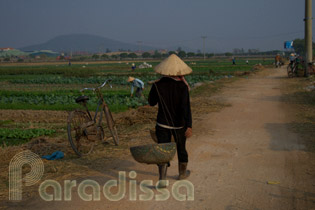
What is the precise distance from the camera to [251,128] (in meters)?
9.70

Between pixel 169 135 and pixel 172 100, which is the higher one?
pixel 172 100

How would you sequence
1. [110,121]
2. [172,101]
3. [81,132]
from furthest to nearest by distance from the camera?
[110,121] < [81,132] < [172,101]

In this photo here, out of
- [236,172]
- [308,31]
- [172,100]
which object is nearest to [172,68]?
[172,100]

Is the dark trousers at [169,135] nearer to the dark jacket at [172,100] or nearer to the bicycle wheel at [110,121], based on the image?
the dark jacket at [172,100]

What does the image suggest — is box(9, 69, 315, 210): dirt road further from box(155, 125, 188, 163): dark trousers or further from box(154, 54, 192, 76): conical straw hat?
box(154, 54, 192, 76): conical straw hat

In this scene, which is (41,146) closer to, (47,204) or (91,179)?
(91,179)

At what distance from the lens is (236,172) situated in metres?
6.14

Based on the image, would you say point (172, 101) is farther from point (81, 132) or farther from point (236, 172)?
point (81, 132)

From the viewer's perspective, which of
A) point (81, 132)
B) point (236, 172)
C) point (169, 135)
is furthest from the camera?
point (81, 132)

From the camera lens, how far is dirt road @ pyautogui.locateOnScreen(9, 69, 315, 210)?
4.94 metres

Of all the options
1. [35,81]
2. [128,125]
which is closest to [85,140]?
[128,125]

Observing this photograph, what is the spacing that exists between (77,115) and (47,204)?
2.60m

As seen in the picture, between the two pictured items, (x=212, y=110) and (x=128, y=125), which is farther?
(x=212, y=110)

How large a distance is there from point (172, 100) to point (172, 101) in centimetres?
1
